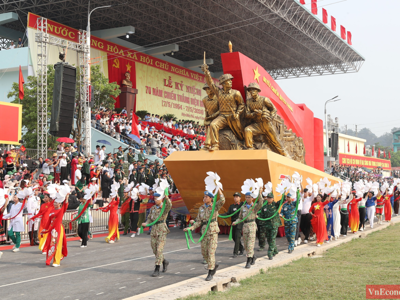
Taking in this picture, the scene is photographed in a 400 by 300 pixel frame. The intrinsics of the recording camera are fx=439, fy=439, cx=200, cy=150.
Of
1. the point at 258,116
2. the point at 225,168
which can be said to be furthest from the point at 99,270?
the point at 258,116

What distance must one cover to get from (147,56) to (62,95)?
69.0 feet

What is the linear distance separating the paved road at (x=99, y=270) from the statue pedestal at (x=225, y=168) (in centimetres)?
171

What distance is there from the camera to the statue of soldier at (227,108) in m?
13.7

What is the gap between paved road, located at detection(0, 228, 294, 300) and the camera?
725 centimetres

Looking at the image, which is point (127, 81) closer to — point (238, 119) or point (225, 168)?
point (238, 119)

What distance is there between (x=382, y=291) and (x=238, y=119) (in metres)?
8.20

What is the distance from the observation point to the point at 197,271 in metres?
8.76

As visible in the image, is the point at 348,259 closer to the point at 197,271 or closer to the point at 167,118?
the point at 197,271

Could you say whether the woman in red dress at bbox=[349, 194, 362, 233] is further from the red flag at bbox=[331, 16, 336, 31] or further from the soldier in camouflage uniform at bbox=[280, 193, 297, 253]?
the red flag at bbox=[331, 16, 336, 31]

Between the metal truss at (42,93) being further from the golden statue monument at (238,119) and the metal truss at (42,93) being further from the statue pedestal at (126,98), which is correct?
the statue pedestal at (126,98)

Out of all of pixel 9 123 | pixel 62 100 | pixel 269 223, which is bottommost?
pixel 269 223

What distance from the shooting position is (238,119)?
14.1m

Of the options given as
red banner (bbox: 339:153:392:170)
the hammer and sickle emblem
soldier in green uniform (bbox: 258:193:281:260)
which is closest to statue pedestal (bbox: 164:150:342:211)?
soldier in green uniform (bbox: 258:193:281:260)

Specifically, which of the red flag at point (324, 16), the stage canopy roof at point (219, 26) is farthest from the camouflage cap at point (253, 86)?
the red flag at point (324, 16)
